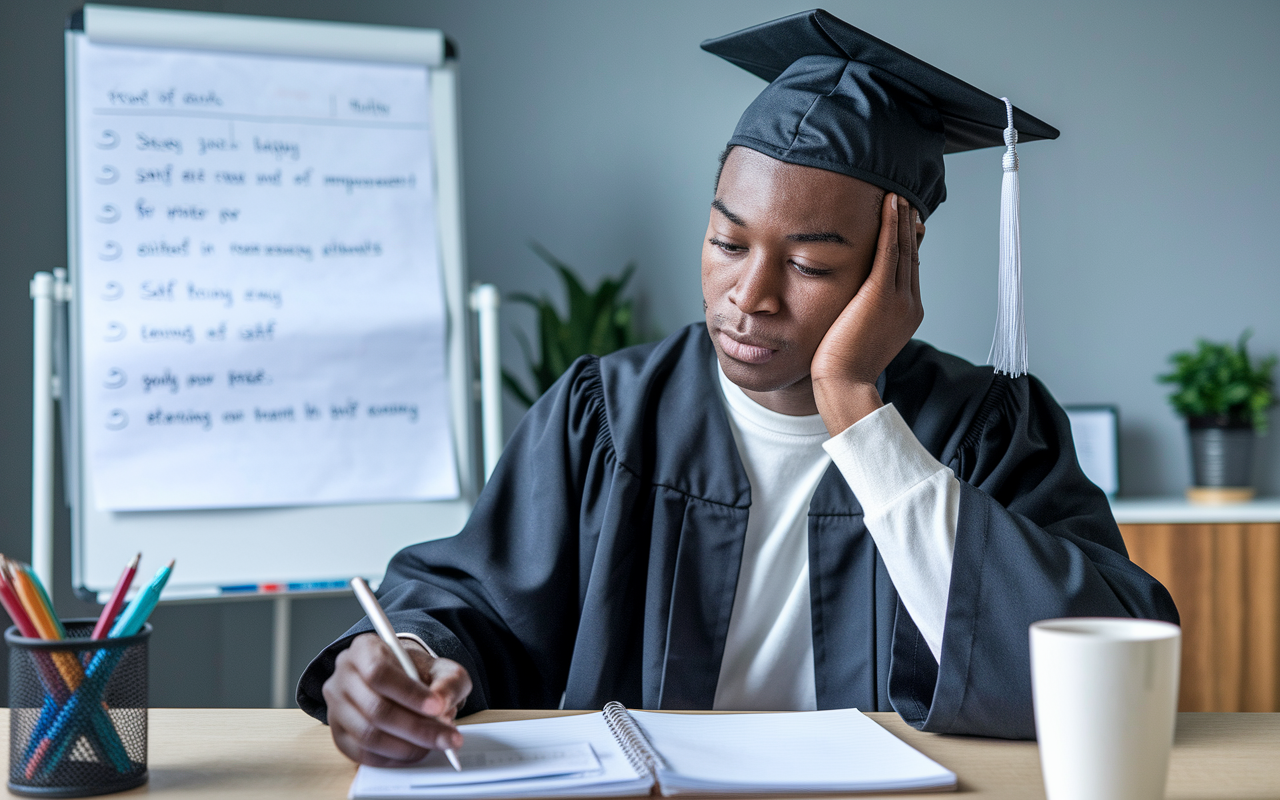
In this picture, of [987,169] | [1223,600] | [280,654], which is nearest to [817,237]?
[280,654]

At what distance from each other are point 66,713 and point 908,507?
2.30 ft

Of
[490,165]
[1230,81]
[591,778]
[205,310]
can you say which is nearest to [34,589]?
[591,778]

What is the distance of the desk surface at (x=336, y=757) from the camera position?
664 mm

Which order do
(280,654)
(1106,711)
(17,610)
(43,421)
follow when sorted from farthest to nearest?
(280,654)
(43,421)
(17,610)
(1106,711)

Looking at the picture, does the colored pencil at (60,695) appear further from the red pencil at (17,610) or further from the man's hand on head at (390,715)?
the man's hand on head at (390,715)

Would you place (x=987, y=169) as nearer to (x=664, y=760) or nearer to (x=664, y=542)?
(x=664, y=542)

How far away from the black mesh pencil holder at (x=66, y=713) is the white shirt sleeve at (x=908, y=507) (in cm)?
64

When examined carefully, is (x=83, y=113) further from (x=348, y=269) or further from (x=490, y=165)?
(x=490, y=165)

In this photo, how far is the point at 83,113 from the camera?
1705mm

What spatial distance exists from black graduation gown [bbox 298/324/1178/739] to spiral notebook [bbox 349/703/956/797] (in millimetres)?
244

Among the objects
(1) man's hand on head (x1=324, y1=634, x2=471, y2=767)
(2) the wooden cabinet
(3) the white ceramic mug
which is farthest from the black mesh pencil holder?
(2) the wooden cabinet

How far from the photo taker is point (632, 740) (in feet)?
2.37

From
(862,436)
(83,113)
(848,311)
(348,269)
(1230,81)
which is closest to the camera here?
(862,436)

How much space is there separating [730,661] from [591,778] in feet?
1.73
